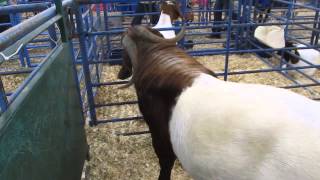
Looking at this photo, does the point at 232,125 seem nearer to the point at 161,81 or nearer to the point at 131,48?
the point at 161,81

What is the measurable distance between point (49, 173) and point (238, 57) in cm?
531

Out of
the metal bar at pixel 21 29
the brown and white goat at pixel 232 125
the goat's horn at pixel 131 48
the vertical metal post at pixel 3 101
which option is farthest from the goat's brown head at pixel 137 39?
the vertical metal post at pixel 3 101

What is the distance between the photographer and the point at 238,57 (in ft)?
20.9

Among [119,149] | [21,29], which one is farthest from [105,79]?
[21,29]

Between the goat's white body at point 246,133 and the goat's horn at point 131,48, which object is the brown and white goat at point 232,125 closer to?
the goat's white body at point 246,133

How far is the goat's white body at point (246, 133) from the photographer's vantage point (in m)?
1.33

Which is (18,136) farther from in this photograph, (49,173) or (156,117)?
(156,117)

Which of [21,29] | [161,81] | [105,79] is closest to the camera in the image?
[21,29]

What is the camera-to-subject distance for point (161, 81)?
2219 millimetres

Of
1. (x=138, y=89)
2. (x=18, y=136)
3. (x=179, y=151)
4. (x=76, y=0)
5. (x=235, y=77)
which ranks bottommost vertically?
(x=235, y=77)

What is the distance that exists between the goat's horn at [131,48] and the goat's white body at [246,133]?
0.81m

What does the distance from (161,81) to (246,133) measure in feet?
2.91

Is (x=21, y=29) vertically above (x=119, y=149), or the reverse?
(x=21, y=29)

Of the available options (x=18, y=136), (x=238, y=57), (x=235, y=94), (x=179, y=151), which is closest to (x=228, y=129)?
(x=235, y=94)
